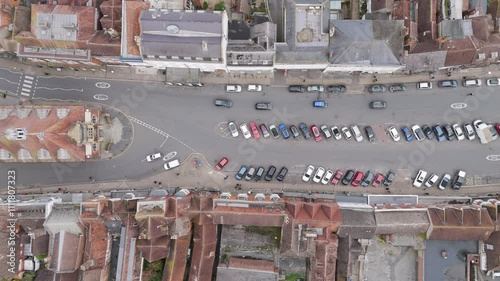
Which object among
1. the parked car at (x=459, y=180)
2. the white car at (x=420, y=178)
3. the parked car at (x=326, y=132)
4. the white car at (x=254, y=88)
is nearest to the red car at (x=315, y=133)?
the parked car at (x=326, y=132)

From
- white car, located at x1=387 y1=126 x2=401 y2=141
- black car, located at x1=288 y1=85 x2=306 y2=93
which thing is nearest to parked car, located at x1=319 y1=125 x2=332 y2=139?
black car, located at x1=288 y1=85 x2=306 y2=93

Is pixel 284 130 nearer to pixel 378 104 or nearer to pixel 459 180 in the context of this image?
pixel 378 104

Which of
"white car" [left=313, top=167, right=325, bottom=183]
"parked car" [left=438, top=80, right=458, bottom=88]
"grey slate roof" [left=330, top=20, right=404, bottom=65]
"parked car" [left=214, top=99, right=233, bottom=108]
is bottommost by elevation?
"white car" [left=313, top=167, right=325, bottom=183]

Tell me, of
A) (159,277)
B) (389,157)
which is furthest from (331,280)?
(159,277)

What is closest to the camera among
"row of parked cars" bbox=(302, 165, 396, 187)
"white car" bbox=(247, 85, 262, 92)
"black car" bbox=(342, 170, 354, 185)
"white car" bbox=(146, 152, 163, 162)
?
"row of parked cars" bbox=(302, 165, 396, 187)

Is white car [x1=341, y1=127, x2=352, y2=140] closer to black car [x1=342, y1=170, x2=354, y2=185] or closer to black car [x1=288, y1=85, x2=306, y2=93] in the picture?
black car [x1=342, y1=170, x2=354, y2=185]

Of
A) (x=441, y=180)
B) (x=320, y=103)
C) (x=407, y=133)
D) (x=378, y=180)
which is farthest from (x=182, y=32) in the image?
(x=441, y=180)

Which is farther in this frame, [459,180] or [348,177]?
[348,177]

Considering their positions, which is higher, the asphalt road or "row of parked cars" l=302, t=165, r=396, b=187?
the asphalt road
